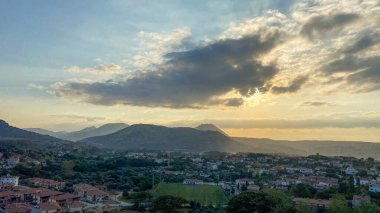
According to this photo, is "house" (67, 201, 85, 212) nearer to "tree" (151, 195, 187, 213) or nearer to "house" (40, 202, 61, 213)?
"house" (40, 202, 61, 213)

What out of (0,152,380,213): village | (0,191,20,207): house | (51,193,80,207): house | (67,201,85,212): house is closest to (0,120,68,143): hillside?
(0,152,380,213): village

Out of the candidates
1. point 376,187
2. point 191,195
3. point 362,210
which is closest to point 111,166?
point 191,195

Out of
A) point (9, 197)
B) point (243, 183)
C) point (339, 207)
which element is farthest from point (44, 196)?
point (339, 207)

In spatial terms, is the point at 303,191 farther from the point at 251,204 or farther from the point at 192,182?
the point at 251,204

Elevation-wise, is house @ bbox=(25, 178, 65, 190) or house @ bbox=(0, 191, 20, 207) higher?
house @ bbox=(25, 178, 65, 190)

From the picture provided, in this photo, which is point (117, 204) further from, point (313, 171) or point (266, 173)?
point (313, 171)

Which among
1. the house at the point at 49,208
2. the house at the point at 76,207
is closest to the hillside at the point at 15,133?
the house at the point at 76,207
